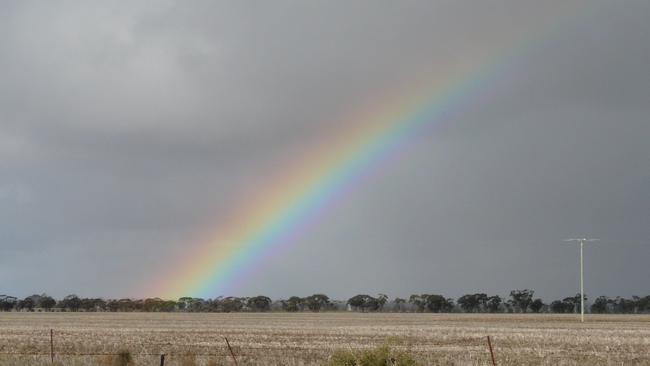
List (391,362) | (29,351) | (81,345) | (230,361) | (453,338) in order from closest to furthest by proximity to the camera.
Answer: (391,362)
(230,361)
(29,351)
(81,345)
(453,338)

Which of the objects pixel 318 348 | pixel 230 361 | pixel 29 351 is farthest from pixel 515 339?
pixel 29 351

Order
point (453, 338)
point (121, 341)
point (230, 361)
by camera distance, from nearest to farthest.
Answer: point (230, 361), point (121, 341), point (453, 338)

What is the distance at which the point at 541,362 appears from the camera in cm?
3459

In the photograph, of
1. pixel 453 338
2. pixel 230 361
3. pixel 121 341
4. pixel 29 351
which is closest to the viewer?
pixel 230 361

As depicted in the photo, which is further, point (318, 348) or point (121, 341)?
point (121, 341)

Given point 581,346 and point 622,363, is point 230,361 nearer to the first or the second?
point 622,363

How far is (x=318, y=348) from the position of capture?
4166 cm

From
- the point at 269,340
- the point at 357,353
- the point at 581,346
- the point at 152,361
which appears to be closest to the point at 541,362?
the point at 581,346

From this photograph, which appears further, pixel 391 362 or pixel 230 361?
pixel 230 361

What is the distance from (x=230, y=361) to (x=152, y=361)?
3444 millimetres

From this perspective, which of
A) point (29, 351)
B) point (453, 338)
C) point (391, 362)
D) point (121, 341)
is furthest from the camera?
point (453, 338)

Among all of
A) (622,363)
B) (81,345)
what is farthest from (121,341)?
(622,363)

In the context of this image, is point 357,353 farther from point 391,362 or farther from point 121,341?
point 121,341

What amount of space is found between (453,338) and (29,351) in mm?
25620
